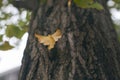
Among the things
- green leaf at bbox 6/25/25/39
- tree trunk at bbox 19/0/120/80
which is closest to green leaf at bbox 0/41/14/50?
tree trunk at bbox 19/0/120/80

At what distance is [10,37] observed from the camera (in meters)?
1.90

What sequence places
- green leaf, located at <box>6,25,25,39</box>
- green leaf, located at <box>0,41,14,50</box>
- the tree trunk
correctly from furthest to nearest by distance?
green leaf, located at <box>6,25,25,39</box>, green leaf, located at <box>0,41,14,50</box>, the tree trunk

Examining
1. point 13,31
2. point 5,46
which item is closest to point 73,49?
point 5,46

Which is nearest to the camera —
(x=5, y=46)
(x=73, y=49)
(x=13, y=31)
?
(x=73, y=49)

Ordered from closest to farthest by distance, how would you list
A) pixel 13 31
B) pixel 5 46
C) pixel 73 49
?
pixel 73 49 < pixel 5 46 < pixel 13 31

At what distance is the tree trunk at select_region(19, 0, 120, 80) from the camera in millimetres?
1318

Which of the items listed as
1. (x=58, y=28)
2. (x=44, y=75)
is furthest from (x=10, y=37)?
(x=44, y=75)

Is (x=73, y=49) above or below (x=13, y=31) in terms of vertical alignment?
below

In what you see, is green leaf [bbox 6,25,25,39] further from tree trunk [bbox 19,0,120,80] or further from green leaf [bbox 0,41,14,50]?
green leaf [bbox 0,41,14,50]

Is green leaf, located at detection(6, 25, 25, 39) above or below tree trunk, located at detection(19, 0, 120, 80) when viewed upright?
above

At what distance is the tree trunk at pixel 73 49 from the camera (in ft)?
4.33

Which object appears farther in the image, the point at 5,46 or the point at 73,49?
the point at 5,46

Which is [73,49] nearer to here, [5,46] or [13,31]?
[5,46]

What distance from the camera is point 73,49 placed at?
140 cm
